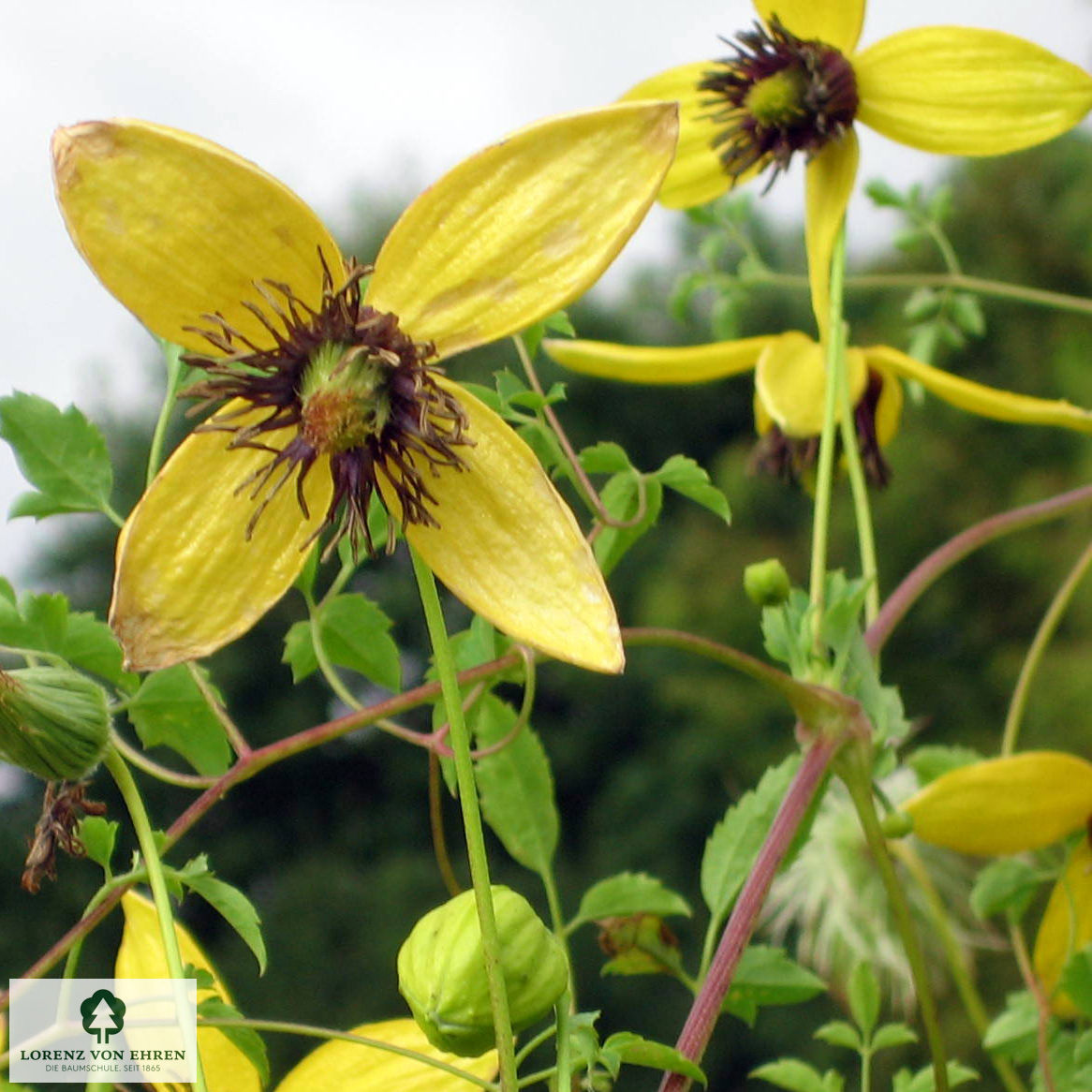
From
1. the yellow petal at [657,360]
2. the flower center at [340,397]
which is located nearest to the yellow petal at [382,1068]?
the flower center at [340,397]

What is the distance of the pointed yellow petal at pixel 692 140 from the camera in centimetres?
53

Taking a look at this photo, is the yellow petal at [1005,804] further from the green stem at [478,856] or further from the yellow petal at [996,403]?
the green stem at [478,856]

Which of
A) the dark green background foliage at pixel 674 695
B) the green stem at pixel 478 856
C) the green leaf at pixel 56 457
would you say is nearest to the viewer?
the green stem at pixel 478 856

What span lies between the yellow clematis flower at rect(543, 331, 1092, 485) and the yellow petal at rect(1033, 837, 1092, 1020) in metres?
0.16

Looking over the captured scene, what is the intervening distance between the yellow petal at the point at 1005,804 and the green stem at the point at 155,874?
28cm

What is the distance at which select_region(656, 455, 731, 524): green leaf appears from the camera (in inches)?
15.1

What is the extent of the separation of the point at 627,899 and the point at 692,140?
29 cm

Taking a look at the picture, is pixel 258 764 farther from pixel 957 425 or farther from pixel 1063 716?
pixel 957 425

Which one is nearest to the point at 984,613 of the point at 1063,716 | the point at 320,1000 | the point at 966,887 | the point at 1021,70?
the point at 1063,716

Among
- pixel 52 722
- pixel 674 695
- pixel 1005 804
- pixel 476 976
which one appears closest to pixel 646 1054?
pixel 476 976

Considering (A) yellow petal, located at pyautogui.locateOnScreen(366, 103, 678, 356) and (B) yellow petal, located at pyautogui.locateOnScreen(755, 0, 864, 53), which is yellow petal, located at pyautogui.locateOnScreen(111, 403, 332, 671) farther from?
(B) yellow petal, located at pyautogui.locateOnScreen(755, 0, 864, 53)

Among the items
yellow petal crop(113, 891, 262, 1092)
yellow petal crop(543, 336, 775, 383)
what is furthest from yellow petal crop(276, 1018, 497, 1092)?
yellow petal crop(543, 336, 775, 383)

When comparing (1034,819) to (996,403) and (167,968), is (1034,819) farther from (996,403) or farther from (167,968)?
(167,968)

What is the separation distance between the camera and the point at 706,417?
19.7 ft
